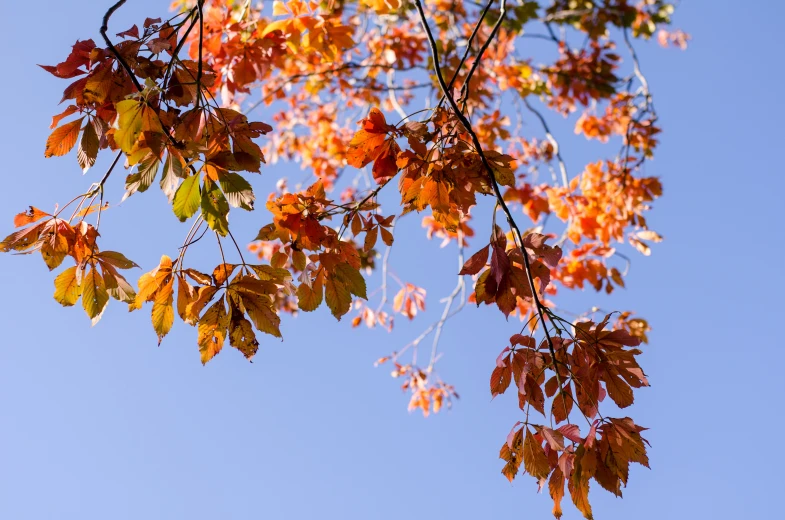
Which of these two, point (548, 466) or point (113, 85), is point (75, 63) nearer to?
point (113, 85)

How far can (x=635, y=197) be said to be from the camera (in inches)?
187

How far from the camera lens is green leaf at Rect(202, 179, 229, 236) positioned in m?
1.35

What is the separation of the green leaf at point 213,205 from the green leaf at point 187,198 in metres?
0.02

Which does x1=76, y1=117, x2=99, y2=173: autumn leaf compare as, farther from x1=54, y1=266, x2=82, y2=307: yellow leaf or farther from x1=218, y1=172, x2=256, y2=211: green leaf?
x1=218, y1=172, x2=256, y2=211: green leaf

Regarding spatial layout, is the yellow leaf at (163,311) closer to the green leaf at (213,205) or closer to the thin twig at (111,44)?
the green leaf at (213,205)

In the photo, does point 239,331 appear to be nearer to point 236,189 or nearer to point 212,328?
point 212,328

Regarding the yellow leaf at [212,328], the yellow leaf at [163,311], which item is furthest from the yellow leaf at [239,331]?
the yellow leaf at [163,311]

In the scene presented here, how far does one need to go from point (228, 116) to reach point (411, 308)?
12.8 feet

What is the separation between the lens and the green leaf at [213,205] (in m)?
1.35

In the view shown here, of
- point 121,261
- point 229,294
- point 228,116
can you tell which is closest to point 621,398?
point 229,294

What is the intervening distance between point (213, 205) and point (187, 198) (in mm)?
52

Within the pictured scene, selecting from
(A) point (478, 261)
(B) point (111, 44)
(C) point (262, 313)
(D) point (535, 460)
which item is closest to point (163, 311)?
(C) point (262, 313)

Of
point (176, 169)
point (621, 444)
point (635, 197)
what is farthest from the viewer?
point (635, 197)

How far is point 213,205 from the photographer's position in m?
1.35
